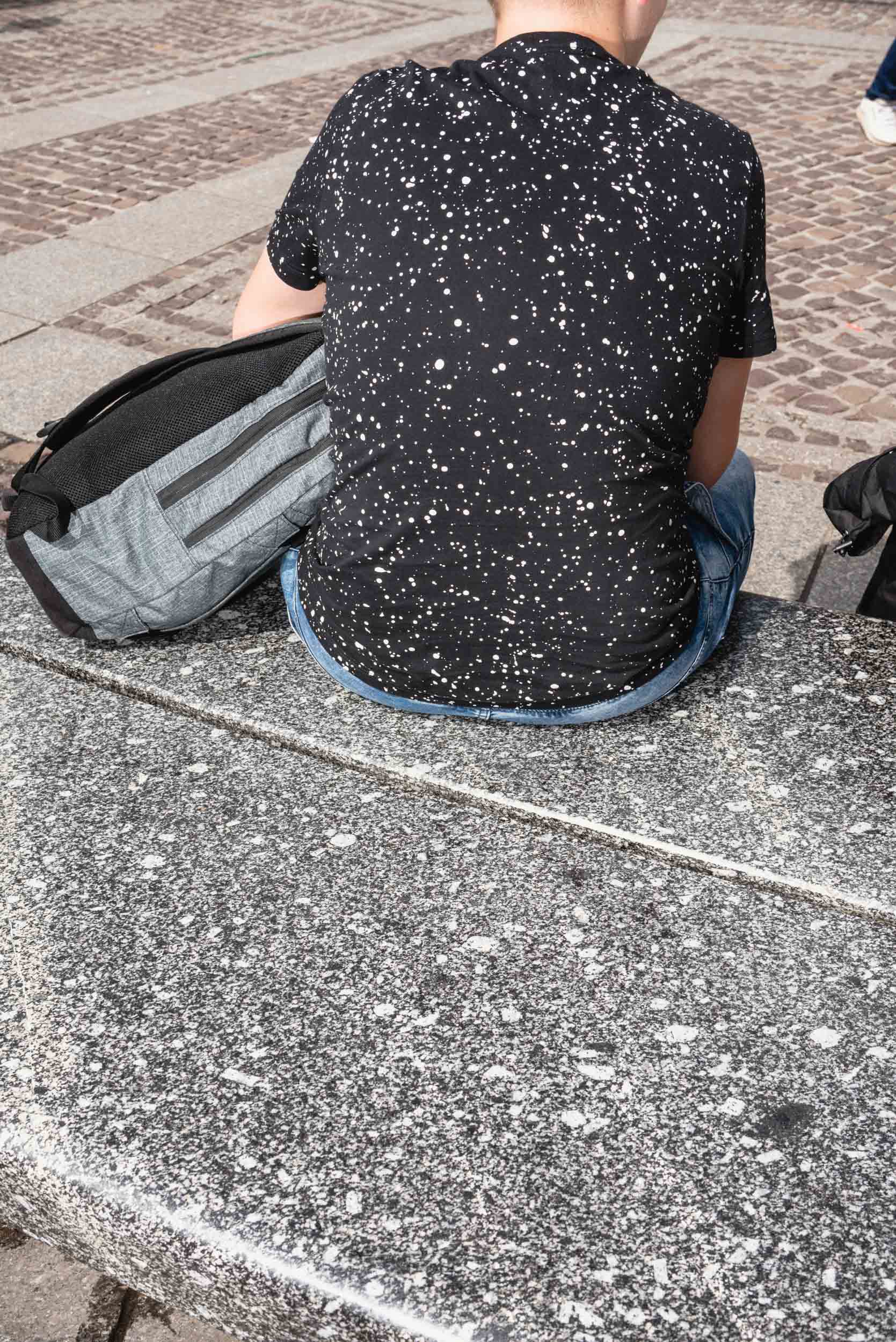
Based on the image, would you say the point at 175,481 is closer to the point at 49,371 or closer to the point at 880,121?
the point at 49,371

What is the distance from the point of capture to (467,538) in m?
1.87

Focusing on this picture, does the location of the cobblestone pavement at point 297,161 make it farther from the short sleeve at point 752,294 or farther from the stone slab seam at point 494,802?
the stone slab seam at point 494,802

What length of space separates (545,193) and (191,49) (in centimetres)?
910

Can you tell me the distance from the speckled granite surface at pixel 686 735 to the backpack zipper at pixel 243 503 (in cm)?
24

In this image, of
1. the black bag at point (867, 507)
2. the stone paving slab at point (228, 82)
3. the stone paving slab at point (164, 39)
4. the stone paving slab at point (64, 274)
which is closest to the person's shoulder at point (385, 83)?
the black bag at point (867, 507)

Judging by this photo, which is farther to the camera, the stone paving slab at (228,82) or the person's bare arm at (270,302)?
the stone paving slab at (228,82)

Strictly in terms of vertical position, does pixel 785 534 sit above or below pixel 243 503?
Result: below

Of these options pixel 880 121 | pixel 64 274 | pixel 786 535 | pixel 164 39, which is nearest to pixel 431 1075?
pixel 786 535

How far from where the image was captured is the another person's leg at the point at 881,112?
24.1 feet

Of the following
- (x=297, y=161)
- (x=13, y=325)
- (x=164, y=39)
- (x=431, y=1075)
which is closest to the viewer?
(x=431, y=1075)

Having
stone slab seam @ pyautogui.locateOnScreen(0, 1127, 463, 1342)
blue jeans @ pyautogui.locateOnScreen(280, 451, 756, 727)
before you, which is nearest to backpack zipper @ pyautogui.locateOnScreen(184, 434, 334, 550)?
blue jeans @ pyautogui.locateOnScreen(280, 451, 756, 727)

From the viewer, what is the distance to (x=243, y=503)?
2250mm

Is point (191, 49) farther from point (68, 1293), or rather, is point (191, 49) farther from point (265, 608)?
point (68, 1293)

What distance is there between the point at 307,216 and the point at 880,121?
6.57m
